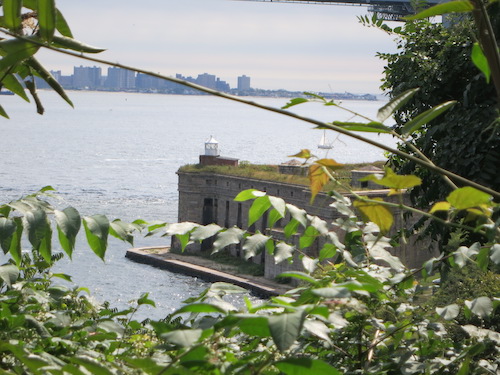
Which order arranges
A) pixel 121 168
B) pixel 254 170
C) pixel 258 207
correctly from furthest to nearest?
pixel 121 168 → pixel 254 170 → pixel 258 207

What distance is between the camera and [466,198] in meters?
0.74

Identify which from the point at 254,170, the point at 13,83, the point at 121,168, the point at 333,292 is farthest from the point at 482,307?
the point at 121,168

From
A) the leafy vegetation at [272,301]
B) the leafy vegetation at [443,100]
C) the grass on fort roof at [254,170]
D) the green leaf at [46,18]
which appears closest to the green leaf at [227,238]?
the leafy vegetation at [272,301]

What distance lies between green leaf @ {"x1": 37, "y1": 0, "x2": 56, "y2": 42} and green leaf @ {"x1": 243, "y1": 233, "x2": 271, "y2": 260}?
0.55 m

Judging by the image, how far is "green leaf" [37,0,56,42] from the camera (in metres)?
0.68

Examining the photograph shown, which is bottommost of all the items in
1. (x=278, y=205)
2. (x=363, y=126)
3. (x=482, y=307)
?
(x=482, y=307)

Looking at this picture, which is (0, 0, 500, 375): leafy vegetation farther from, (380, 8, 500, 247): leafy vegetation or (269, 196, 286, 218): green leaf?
(380, 8, 500, 247): leafy vegetation

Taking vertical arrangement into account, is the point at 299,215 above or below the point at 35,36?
below

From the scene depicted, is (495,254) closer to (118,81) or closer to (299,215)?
(299,215)

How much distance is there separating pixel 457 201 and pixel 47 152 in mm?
98692

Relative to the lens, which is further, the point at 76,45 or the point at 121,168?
the point at 121,168

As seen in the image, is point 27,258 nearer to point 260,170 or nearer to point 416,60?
point 416,60

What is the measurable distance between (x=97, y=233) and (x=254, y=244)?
27 cm

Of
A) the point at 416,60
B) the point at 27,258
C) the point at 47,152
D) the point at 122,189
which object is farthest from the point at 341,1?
the point at 47,152
